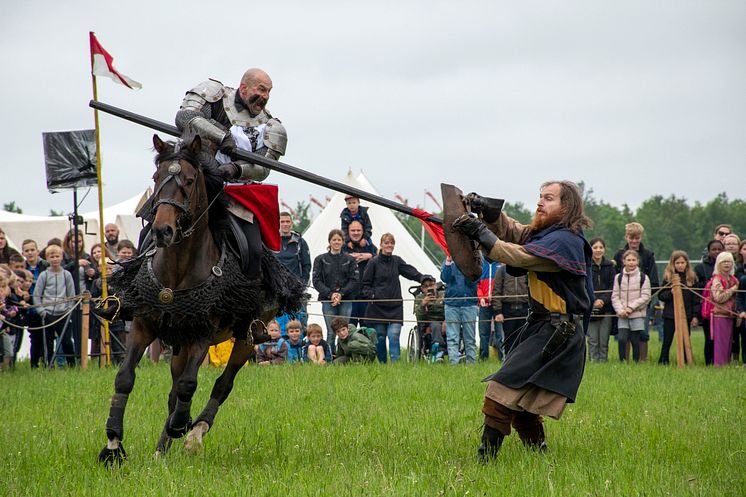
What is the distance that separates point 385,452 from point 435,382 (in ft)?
13.2

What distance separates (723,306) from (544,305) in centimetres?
802

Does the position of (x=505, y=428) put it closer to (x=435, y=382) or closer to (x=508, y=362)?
(x=508, y=362)

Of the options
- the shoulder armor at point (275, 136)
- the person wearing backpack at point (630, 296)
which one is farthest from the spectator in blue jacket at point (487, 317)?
the shoulder armor at point (275, 136)

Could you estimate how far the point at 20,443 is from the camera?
7.20m

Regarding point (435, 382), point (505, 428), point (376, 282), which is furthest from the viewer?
point (376, 282)

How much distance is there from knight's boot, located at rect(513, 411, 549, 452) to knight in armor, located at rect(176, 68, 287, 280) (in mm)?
2135

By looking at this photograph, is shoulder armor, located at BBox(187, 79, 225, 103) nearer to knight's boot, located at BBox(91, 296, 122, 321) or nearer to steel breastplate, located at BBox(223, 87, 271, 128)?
steel breastplate, located at BBox(223, 87, 271, 128)

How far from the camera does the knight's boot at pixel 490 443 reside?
647cm

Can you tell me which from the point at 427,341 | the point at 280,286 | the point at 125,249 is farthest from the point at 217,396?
the point at 427,341

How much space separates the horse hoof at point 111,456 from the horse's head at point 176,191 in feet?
4.43

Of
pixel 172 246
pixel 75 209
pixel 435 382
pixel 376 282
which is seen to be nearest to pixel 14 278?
pixel 75 209

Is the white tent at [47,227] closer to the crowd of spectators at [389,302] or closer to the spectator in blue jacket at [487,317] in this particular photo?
the crowd of spectators at [389,302]

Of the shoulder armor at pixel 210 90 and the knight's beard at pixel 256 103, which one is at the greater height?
the shoulder armor at pixel 210 90

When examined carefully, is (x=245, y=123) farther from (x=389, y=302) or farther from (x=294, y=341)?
(x=389, y=302)
